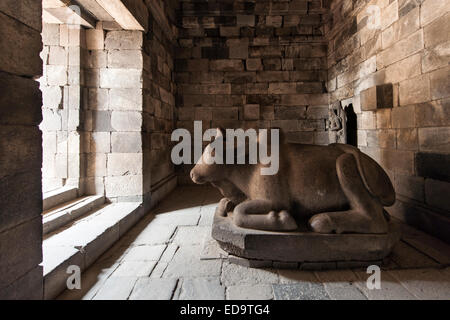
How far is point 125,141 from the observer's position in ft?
11.1

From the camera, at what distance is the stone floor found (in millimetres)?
1587

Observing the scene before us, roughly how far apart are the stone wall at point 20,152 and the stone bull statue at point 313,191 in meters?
1.15

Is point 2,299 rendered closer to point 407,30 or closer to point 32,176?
point 32,176

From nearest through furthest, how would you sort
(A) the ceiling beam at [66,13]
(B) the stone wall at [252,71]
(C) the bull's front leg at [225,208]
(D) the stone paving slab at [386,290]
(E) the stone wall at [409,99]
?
(D) the stone paving slab at [386,290], (C) the bull's front leg at [225,208], (E) the stone wall at [409,99], (A) the ceiling beam at [66,13], (B) the stone wall at [252,71]

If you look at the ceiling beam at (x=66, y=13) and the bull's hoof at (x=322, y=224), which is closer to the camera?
the bull's hoof at (x=322, y=224)

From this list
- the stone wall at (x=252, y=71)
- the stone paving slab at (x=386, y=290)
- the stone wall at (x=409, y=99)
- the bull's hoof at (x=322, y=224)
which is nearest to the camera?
the stone paving slab at (x=386, y=290)

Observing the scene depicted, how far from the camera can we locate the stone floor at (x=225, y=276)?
1.59m

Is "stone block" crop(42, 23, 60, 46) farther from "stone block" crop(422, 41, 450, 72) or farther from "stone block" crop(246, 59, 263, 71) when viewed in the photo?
"stone block" crop(422, 41, 450, 72)

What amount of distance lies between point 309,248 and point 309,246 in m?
0.02

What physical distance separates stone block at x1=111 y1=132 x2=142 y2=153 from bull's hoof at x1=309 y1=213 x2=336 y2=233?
8.69 ft

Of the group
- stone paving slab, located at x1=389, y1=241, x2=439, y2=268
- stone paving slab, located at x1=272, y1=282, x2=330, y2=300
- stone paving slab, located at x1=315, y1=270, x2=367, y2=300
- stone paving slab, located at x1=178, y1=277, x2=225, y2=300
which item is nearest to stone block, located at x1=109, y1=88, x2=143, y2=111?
stone paving slab, located at x1=178, y1=277, x2=225, y2=300

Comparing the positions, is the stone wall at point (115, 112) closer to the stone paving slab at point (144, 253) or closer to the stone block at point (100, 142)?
the stone block at point (100, 142)

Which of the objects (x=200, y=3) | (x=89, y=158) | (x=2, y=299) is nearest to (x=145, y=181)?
(x=89, y=158)

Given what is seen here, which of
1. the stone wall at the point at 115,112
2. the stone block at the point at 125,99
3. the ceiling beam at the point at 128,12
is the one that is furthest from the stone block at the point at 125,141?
the ceiling beam at the point at 128,12
